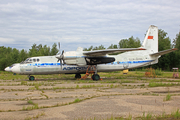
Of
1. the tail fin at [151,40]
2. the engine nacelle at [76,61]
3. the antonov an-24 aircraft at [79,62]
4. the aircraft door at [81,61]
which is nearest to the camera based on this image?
the engine nacelle at [76,61]

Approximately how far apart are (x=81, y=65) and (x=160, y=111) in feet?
51.5

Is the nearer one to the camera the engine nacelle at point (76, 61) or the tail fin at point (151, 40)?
the engine nacelle at point (76, 61)

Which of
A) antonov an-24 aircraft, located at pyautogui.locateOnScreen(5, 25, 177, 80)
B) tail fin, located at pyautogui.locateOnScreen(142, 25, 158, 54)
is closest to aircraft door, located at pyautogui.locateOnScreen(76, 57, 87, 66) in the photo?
antonov an-24 aircraft, located at pyautogui.locateOnScreen(5, 25, 177, 80)

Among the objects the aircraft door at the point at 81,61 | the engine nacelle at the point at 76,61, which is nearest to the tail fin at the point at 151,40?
the aircraft door at the point at 81,61

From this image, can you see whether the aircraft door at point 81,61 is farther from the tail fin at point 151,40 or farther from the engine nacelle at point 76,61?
the tail fin at point 151,40

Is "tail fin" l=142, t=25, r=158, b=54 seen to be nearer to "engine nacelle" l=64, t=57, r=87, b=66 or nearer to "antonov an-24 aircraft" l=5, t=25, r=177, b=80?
"antonov an-24 aircraft" l=5, t=25, r=177, b=80

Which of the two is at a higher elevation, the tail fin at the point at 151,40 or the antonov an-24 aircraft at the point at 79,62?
the tail fin at the point at 151,40

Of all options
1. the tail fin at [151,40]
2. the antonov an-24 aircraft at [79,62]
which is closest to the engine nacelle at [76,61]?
the antonov an-24 aircraft at [79,62]

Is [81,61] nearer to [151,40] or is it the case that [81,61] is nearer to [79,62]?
[79,62]

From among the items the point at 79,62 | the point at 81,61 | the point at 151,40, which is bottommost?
the point at 79,62

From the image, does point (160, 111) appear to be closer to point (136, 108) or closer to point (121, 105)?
point (136, 108)

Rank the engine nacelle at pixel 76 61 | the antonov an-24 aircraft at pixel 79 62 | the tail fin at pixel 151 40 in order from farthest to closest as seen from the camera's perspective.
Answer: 1. the tail fin at pixel 151 40
2. the antonov an-24 aircraft at pixel 79 62
3. the engine nacelle at pixel 76 61

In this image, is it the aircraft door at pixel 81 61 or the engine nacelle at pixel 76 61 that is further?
the aircraft door at pixel 81 61

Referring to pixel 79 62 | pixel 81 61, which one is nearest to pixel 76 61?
pixel 79 62
